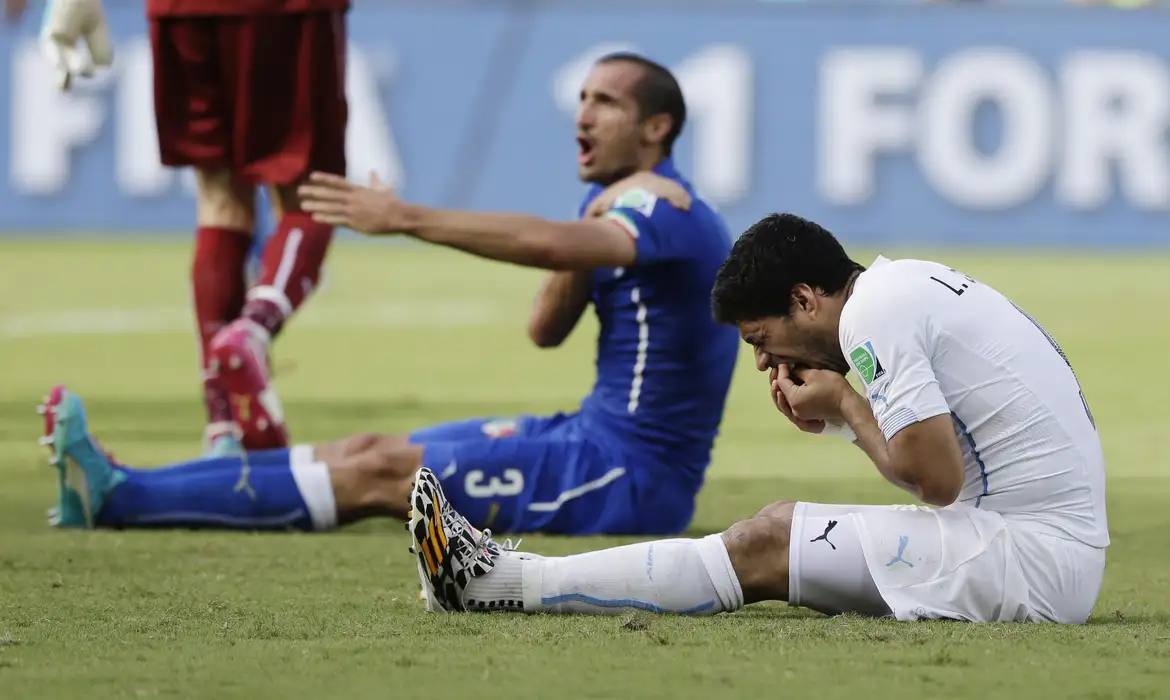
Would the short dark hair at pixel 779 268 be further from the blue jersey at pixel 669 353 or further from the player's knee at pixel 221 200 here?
the player's knee at pixel 221 200

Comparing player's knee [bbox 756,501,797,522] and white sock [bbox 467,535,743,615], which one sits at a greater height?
player's knee [bbox 756,501,797,522]

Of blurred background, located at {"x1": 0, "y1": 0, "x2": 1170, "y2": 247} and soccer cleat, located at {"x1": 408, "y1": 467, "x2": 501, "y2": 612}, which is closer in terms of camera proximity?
soccer cleat, located at {"x1": 408, "y1": 467, "x2": 501, "y2": 612}

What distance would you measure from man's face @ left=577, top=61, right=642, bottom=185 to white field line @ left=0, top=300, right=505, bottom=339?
227 inches

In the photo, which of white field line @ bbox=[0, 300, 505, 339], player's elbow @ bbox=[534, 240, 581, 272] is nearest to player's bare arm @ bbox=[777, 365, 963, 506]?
player's elbow @ bbox=[534, 240, 581, 272]

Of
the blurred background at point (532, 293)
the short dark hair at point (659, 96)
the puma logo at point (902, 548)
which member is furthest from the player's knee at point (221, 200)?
the puma logo at point (902, 548)

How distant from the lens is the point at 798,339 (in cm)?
348

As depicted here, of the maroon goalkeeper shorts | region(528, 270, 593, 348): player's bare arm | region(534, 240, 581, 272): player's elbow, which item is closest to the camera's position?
region(534, 240, 581, 272): player's elbow

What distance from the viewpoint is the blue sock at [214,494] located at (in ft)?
15.4

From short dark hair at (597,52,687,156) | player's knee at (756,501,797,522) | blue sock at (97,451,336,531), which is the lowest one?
blue sock at (97,451,336,531)

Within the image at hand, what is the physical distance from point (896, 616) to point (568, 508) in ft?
4.68

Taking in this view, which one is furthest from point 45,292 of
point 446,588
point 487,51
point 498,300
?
point 446,588

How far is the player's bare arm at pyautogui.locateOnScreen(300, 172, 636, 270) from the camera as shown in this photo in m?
4.31

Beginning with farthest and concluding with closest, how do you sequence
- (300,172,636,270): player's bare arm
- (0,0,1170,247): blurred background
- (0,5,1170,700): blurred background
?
(0,0,1170,247): blurred background, (300,172,636,270): player's bare arm, (0,5,1170,700): blurred background

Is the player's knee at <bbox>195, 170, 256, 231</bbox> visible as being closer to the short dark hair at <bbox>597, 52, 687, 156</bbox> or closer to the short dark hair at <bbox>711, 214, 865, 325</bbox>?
the short dark hair at <bbox>597, 52, 687, 156</bbox>
